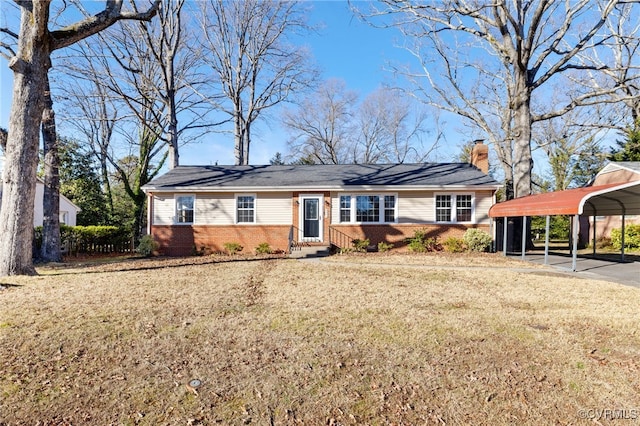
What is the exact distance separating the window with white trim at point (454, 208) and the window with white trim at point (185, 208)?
11518mm

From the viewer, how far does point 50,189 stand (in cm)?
1316

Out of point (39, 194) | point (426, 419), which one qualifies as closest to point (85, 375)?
point (426, 419)

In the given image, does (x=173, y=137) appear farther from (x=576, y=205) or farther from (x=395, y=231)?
(x=576, y=205)

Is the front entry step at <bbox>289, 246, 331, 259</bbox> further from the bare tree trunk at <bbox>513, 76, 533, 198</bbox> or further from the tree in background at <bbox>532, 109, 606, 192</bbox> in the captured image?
the tree in background at <bbox>532, 109, 606, 192</bbox>

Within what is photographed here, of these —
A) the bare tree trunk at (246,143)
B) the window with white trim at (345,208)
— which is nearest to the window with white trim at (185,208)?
the window with white trim at (345,208)

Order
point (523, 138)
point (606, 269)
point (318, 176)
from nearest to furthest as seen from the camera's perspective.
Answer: point (606, 269), point (318, 176), point (523, 138)

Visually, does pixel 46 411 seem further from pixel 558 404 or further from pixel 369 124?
pixel 369 124

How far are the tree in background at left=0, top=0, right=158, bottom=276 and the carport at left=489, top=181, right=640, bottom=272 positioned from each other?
14.8 m

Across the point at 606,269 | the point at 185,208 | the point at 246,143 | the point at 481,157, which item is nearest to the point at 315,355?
the point at 606,269

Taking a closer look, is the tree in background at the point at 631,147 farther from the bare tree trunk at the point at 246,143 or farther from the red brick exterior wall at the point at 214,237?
the bare tree trunk at the point at 246,143

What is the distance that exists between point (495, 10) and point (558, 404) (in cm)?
1813

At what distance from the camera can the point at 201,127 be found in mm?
23547

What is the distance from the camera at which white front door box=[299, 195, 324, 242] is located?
15.7 meters

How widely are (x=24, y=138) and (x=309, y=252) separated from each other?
31.9 ft
